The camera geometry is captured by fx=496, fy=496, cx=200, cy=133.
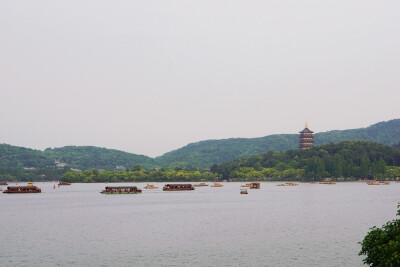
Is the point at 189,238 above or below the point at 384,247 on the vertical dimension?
below

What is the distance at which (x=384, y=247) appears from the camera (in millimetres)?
30500

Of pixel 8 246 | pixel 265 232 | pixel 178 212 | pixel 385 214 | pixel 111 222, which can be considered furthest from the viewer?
pixel 178 212

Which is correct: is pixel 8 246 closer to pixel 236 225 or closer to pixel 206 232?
pixel 206 232

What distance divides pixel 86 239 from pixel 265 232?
22.8 m

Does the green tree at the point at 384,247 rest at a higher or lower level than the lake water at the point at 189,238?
higher

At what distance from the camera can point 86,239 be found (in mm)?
60375

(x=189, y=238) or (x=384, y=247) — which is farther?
(x=189, y=238)

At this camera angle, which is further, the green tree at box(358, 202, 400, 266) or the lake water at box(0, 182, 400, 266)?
the lake water at box(0, 182, 400, 266)

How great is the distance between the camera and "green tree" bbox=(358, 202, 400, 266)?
29.2 metres

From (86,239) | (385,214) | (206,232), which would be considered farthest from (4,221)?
(385,214)

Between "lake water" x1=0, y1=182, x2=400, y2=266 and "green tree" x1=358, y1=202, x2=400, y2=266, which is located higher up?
"green tree" x1=358, y1=202, x2=400, y2=266

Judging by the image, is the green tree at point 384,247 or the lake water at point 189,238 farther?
the lake water at point 189,238

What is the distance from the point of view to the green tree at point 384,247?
29.2 m

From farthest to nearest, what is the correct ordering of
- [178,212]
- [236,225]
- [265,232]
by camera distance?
[178,212] < [236,225] < [265,232]
